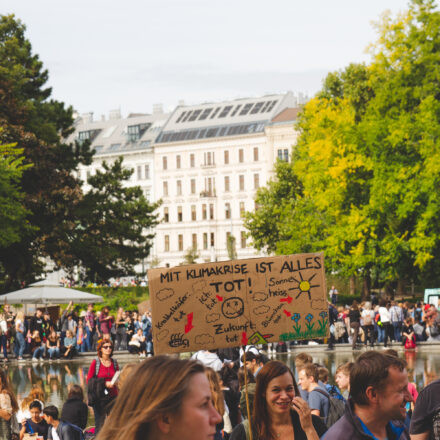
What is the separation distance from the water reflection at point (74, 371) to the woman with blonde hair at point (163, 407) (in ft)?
56.2

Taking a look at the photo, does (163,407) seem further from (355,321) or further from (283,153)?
(283,153)

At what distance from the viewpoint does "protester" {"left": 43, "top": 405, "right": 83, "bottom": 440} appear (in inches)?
401

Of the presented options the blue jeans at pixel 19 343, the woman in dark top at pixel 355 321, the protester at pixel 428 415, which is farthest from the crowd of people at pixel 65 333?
the protester at pixel 428 415

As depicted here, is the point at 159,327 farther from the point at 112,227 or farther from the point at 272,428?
the point at 112,227

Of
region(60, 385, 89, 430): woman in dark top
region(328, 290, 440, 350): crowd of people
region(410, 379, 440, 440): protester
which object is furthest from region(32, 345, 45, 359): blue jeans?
region(410, 379, 440, 440): protester

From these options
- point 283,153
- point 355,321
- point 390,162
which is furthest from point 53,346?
point 283,153

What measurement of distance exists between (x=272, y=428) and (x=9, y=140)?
1654 inches

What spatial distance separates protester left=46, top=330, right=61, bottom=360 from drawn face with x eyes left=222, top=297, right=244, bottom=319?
26256 mm

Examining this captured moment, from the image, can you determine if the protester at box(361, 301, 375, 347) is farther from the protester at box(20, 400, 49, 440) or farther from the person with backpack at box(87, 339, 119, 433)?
the protester at box(20, 400, 49, 440)

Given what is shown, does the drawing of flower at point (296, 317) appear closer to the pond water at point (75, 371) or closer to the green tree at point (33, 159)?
the pond water at point (75, 371)

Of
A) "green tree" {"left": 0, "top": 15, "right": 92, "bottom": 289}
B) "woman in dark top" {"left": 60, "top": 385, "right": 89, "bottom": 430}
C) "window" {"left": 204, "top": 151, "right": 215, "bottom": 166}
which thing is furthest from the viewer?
"window" {"left": 204, "top": 151, "right": 215, "bottom": 166}

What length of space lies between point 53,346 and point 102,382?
21303 millimetres

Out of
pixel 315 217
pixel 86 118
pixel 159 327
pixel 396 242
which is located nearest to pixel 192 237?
pixel 86 118

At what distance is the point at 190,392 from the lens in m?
2.90
